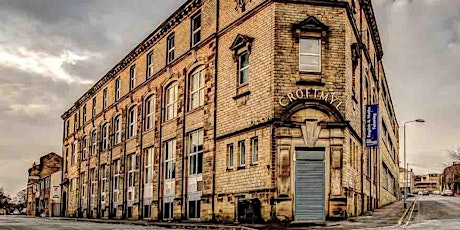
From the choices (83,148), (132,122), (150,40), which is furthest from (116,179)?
(83,148)

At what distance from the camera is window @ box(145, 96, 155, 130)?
150 feet

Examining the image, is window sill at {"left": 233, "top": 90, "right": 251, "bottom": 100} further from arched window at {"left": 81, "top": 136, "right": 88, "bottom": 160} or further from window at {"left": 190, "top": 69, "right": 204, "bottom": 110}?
arched window at {"left": 81, "top": 136, "right": 88, "bottom": 160}

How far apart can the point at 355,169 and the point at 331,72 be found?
5.52 m

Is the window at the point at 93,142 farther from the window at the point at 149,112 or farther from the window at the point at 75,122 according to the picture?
the window at the point at 149,112

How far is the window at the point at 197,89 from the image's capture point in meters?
37.6

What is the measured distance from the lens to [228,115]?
33.1m

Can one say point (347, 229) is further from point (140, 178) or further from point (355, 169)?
point (140, 178)

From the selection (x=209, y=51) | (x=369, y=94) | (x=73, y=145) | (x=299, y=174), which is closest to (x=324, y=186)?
(x=299, y=174)

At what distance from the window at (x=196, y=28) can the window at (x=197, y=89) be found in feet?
6.16

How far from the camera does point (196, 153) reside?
3744 centimetres

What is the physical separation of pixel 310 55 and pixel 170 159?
15.1 m

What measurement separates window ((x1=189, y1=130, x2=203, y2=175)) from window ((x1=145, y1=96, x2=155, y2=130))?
25.9 feet

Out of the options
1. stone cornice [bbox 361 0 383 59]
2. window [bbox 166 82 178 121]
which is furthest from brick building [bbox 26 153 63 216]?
stone cornice [bbox 361 0 383 59]

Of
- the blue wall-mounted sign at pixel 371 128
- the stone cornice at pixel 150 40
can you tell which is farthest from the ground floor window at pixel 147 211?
the blue wall-mounted sign at pixel 371 128
